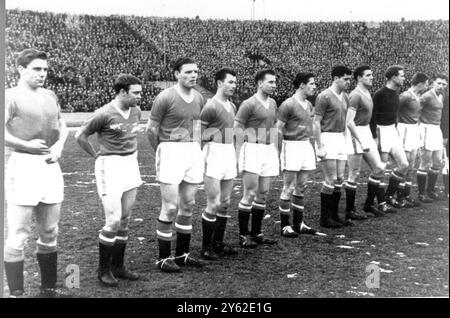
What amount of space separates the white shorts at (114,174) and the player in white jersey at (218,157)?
0.71 meters

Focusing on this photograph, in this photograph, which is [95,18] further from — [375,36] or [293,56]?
[375,36]

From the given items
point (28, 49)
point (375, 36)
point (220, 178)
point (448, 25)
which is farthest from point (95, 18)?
point (448, 25)

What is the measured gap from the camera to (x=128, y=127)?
3.88 m

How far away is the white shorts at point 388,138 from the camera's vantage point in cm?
532

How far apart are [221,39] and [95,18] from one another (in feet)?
3.50

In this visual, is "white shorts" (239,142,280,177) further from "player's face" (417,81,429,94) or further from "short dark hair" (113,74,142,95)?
"player's face" (417,81,429,94)

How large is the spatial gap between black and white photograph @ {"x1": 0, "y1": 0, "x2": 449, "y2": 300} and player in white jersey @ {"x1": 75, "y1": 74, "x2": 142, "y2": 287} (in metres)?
0.01

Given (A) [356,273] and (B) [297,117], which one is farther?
(B) [297,117]

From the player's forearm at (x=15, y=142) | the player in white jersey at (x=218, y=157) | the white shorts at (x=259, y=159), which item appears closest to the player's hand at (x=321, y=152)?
the white shorts at (x=259, y=159)

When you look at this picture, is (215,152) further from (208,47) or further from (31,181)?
(31,181)

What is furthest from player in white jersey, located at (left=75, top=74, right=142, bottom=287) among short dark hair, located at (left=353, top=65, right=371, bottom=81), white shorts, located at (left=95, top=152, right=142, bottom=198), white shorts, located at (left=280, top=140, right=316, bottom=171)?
short dark hair, located at (left=353, top=65, right=371, bottom=81)

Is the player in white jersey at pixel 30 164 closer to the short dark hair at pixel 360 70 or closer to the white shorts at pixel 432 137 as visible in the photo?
the short dark hair at pixel 360 70

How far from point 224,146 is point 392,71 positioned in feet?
5.54

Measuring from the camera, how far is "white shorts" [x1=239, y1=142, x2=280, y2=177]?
4594 millimetres
